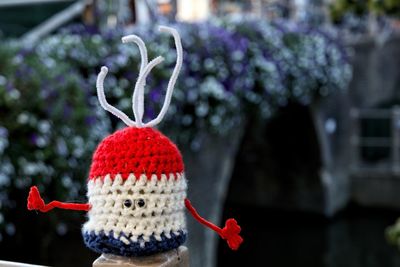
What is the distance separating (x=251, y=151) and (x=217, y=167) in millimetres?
4482

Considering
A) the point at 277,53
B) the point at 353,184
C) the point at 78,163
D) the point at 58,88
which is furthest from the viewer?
the point at 353,184

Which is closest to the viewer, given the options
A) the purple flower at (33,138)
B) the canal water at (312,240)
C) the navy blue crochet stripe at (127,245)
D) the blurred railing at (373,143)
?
the navy blue crochet stripe at (127,245)

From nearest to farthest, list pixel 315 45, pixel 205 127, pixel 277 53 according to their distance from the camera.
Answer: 1. pixel 205 127
2. pixel 277 53
3. pixel 315 45

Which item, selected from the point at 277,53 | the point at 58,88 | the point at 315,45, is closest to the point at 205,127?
the point at 277,53

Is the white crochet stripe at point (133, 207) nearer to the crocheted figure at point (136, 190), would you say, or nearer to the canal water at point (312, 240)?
the crocheted figure at point (136, 190)

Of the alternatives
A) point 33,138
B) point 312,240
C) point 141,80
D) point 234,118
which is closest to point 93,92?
point 33,138

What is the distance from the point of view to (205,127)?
5.40 metres

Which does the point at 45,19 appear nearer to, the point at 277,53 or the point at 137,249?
the point at 277,53

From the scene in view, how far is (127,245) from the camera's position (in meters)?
1.27

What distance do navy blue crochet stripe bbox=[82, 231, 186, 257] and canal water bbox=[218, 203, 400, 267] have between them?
7123mm

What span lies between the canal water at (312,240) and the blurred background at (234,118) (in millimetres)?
25

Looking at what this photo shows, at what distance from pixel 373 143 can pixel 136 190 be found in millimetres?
9251

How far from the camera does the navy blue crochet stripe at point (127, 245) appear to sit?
1.27m

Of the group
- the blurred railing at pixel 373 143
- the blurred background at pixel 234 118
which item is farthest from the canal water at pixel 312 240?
the blurred railing at pixel 373 143
